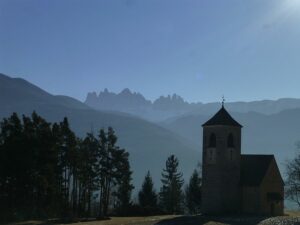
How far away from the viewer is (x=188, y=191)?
96188 mm

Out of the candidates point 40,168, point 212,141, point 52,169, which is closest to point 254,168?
point 212,141

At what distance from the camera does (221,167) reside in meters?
67.5

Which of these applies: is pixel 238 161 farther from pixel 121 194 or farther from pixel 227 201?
pixel 121 194

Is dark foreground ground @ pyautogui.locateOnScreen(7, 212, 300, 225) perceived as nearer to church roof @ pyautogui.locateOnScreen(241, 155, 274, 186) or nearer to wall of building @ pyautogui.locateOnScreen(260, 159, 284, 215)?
wall of building @ pyautogui.locateOnScreen(260, 159, 284, 215)

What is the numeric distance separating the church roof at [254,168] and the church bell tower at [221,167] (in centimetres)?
110

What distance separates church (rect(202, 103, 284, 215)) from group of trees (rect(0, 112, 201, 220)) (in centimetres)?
712

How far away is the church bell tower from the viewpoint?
67.0 metres

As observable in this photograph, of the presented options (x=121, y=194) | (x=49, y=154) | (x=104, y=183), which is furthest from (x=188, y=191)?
(x=49, y=154)

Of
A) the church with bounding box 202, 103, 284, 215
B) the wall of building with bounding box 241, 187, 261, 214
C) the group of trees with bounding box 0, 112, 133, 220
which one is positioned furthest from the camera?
the church with bounding box 202, 103, 284, 215

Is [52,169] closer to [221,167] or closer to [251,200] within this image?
[221,167]

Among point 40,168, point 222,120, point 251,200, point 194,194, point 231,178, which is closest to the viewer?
point 40,168

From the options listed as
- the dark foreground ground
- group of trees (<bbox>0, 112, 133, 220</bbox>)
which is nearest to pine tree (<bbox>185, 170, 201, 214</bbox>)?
group of trees (<bbox>0, 112, 133, 220</bbox>)

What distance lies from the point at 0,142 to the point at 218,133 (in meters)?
23.9

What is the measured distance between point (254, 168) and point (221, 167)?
418 centimetres
